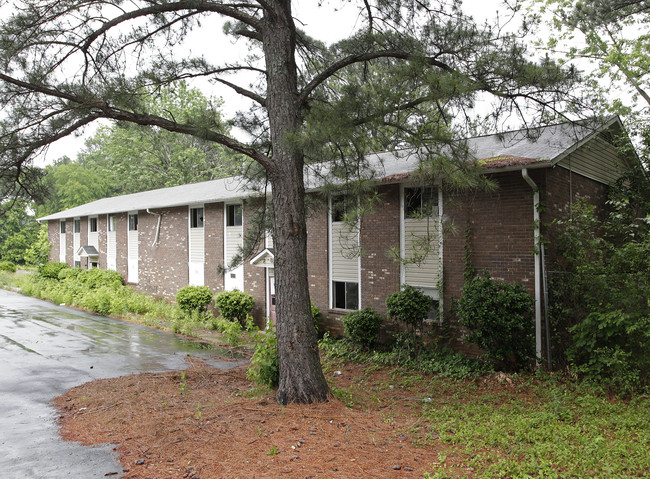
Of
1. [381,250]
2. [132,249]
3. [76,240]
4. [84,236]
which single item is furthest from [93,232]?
[381,250]

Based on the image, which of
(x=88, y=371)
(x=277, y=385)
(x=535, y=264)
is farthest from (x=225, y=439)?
(x=535, y=264)

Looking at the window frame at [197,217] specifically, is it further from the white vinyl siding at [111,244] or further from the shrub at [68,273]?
the shrub at [68,273]

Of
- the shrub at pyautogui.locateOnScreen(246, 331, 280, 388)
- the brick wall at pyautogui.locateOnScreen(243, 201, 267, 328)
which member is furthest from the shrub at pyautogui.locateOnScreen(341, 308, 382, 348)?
the brick wall at pyautogui.locateOnScreen(243, 201, 267, 328)

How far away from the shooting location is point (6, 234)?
42.6 meters

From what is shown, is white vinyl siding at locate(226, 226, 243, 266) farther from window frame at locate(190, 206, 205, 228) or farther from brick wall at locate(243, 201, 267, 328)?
window frame at locate(190, 206, 205, 228)

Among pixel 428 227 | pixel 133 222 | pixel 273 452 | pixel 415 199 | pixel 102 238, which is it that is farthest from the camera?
pixel 102 238

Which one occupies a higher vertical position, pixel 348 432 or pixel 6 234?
pixel 6 234

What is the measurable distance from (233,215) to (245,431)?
460 inches

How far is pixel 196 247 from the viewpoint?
1808 centimetres

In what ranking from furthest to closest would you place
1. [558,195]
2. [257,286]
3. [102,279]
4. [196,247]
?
1. [102,279]
2. [196,247]
3. [257,286]
4. [558,195]

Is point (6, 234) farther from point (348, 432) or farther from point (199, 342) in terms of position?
point (348, 432)

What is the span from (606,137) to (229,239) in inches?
471

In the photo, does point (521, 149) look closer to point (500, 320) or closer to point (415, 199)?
point (415, 199)

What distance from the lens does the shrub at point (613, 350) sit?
7508mm
